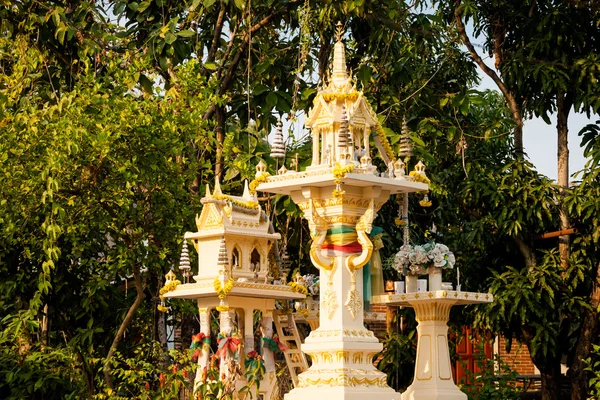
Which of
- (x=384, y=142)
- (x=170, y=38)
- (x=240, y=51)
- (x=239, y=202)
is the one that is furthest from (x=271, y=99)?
(x=384, y=142)

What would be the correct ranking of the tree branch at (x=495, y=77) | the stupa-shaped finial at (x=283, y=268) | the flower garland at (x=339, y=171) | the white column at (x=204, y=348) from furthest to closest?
1. the tree branch at (x=495, y=77)
2. the stupa-shaped finial at (x=283, y=268)
3. the white column at (x=204, y=348)
4. the flower garland at (x=339, y=171)

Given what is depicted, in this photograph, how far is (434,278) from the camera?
1209 cm

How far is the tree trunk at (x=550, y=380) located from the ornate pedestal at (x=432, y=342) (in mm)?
5824

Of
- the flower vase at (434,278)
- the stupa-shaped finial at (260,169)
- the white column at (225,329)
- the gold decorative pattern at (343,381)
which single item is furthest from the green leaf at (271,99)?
the gold decorative pattern at (343,381)

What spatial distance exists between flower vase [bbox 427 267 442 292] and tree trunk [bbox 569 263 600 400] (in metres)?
5.44

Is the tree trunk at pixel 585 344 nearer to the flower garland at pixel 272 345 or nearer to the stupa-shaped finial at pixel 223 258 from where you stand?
the flower garland at pixel 272 345

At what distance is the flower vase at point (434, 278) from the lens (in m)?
12.1

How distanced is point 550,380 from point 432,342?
6105 millimetres

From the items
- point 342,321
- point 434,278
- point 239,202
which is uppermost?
point 239,202

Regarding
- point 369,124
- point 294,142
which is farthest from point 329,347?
point 294,142

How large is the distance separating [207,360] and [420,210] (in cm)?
715

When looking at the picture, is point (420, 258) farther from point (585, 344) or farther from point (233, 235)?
point (585, 344)

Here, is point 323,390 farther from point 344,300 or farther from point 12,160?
point 12,160

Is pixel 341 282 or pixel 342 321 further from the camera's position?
pixel 341 282
